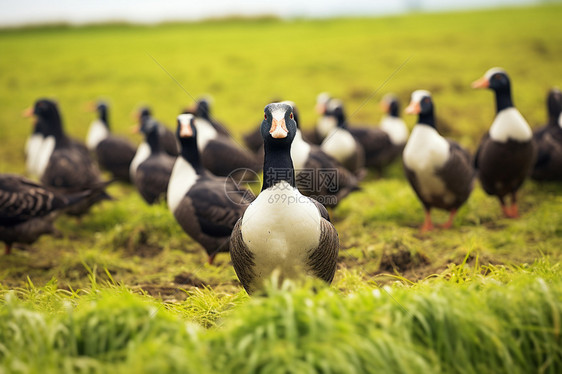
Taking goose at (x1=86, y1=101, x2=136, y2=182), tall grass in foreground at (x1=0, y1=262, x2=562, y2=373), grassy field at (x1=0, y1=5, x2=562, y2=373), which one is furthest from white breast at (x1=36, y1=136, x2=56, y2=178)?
tall grass in foreground at (x1=0, y1=262, x2=562, y2=373)

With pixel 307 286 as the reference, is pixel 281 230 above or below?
above

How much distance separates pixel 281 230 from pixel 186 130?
3.28 meters

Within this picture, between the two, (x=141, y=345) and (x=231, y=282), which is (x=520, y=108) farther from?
(x=141, y=345)

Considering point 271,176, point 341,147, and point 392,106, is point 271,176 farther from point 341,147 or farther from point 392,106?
point 392,106

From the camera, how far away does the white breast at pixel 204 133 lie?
918 cm

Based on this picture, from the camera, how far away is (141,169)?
809cm

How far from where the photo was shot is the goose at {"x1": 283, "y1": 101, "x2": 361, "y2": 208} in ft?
23.5

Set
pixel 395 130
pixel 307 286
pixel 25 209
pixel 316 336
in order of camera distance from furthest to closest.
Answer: pixel 395 130, pixel 25 209, pixel 307 286, pixel 316 336

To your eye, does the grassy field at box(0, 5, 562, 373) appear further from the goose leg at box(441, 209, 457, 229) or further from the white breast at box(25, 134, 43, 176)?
the white breast at box(25, 134, 43, 176)

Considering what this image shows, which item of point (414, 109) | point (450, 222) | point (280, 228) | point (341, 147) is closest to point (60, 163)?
point (341, 147)

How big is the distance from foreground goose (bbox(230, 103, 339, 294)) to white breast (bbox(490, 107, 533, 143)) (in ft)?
14.0

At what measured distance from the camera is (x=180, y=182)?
6512mm

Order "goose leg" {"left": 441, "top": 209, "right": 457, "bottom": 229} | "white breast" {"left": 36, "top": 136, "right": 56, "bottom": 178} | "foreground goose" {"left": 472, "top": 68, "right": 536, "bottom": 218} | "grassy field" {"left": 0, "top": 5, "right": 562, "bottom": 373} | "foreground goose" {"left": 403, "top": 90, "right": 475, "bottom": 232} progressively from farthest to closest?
"white breast" {"left": 36, "top": 136, "right": 56, "bottom": 178}, "goose leg" {"left": 441, "top": 209, "right": 457, "bottom": 229}, "foreground goose" {"left": 472, "top": 68, "right": 536, "bottom": 218}, "foreground goose" {"left": 403, "top": 90, "right": 475, "bottom": 232}, "grassy field" {"left": 0, "top": 5, "right": 562, "bottom": 373}

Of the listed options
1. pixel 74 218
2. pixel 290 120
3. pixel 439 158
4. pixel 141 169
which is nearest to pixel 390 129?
pixel 439 158
